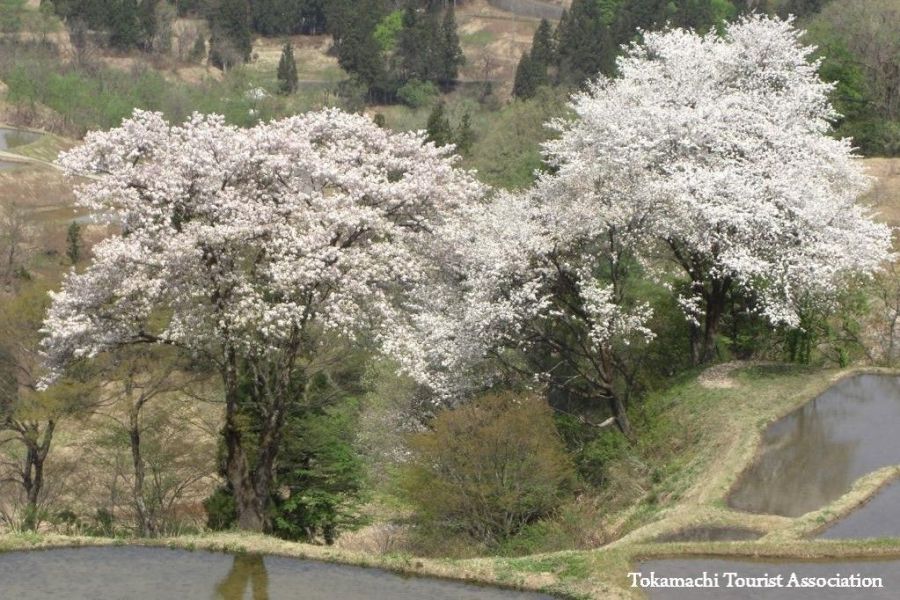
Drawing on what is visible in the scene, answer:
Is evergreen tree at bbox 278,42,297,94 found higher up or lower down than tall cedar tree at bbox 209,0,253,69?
lower down

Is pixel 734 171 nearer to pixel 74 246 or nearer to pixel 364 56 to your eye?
pixel 74 246

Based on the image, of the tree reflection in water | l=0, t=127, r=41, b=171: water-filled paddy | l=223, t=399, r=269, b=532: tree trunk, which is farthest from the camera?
l=0, t=127, r=41, b=171: water-filled paddy

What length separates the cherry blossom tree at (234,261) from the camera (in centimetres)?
2541

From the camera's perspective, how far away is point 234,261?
26.1 m

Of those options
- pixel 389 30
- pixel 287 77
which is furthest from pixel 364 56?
pixel 389 30

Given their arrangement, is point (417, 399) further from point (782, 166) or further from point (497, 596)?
point (497, 596)

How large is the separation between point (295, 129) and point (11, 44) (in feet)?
341

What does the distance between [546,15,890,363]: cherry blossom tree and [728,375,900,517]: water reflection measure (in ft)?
9.27

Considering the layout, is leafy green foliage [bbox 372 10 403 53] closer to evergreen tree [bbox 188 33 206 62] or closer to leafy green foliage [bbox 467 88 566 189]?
evergreen tree [bbox 188 33 206 62]

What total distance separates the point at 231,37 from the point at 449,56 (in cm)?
2339

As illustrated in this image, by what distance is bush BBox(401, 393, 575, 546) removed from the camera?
79.6 feet

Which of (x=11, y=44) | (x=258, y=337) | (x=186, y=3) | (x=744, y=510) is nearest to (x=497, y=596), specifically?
(x=744, y=510)

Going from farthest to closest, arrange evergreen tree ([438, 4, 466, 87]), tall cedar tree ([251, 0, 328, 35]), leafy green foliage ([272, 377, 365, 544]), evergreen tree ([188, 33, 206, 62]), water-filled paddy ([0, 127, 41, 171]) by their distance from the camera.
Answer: tall cedar tree ([251, 0, 328, 35])
evergreen tree ([188, 33, 206, 62])
evergreen tree ([438, 4, 466, 87])
water-filled paddy ([0, 127, 41, 171])
leafy green foliage ([272, 377, 365, 544])

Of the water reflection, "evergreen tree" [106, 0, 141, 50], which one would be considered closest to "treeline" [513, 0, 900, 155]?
the water reflection
